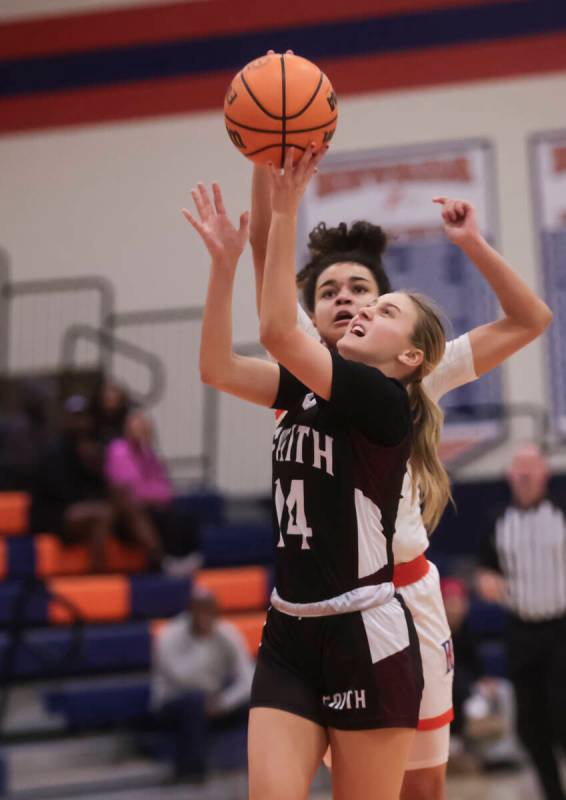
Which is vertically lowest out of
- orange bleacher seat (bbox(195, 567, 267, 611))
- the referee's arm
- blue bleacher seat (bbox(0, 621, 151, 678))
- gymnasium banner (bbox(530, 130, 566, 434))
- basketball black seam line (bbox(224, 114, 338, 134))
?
blue bleacher seat (bbox(0, 621, 151, 678))

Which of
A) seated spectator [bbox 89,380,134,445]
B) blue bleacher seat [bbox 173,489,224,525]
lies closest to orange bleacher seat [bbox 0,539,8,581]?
seated spectator [bbox 89,380,134,445]

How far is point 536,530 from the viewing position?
21.5 ft

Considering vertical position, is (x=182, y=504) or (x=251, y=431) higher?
(x=251, y=431)

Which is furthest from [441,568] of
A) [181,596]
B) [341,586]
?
[341,586]

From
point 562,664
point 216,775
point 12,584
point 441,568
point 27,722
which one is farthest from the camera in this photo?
point 441,568

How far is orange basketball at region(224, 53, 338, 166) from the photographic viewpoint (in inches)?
114

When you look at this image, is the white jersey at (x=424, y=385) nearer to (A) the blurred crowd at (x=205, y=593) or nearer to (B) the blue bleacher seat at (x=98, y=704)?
(A) the blurred crowd at (x=205, y=593)

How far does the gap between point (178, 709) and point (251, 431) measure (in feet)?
13.8

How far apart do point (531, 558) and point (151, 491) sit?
12.8ft

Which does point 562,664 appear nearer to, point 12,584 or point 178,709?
point 178,709

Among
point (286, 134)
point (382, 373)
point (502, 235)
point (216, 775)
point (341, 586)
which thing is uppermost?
point (502, 235)

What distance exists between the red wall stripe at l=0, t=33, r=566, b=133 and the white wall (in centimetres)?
10

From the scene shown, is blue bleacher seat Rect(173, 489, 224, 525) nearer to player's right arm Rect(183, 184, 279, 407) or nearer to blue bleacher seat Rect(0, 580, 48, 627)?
blue bleacher seat Rect(0, 580, 48, 627)

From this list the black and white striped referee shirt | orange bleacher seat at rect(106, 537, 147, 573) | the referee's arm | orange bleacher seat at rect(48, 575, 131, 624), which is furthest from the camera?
orange bleacher seat at rect(106, 537, 147, 573)
